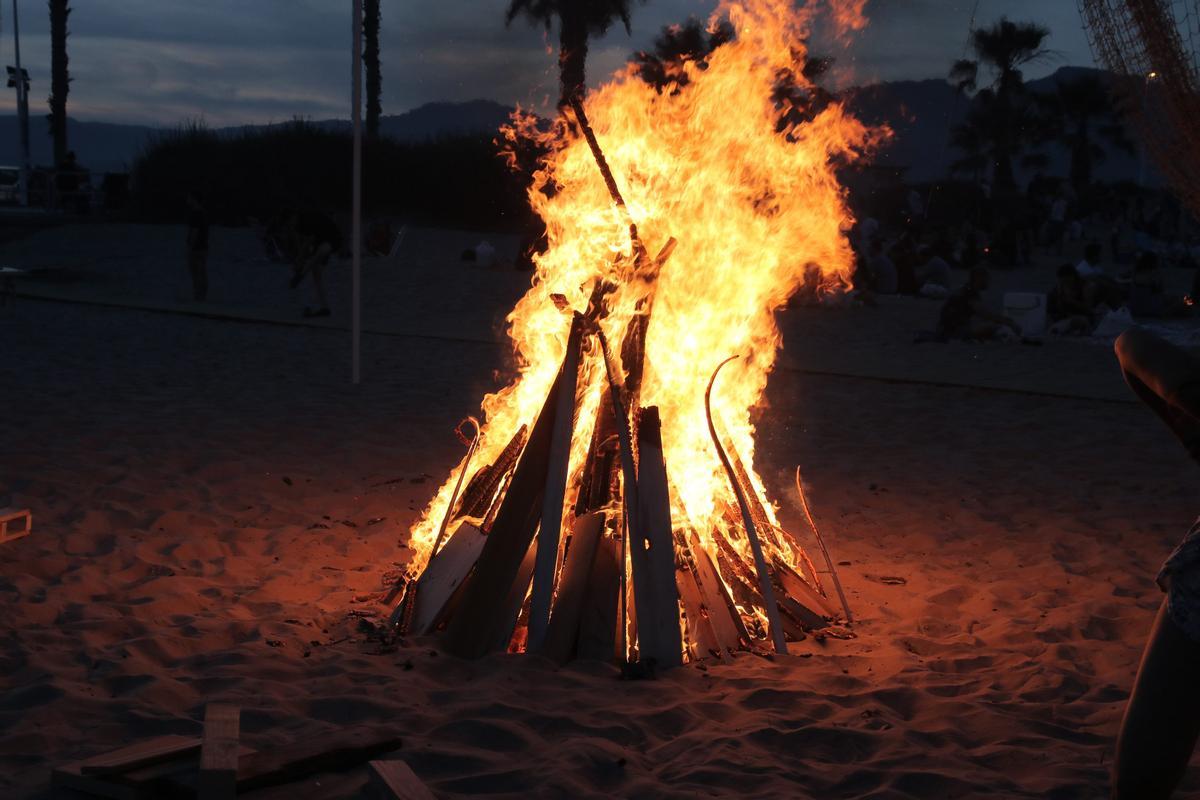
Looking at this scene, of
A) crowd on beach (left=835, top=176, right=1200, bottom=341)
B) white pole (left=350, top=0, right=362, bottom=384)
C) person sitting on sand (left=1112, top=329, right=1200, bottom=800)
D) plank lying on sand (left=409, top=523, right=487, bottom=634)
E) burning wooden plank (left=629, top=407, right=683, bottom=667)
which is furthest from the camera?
crowd on beach (left=835, top=176, right=1200, bottom=341)

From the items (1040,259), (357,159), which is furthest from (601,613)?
(1040,259)

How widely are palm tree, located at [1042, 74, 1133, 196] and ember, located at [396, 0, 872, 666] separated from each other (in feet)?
171

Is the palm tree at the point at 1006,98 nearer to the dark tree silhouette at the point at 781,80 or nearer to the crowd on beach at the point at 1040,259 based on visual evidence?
the crowd on beach at the point at 1040,259

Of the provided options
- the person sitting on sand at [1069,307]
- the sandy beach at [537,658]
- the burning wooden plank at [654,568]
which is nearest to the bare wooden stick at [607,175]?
the burning wooden plank at [654,568]

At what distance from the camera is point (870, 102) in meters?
5.61

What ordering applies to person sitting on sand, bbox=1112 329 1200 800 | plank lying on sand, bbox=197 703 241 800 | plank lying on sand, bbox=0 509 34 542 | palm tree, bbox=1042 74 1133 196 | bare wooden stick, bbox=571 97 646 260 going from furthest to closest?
palm tree, bbox=1042 74 1133 196 → plank lying on sand, bbox=0 509 34 542 → bare wooden stick, bbox=571 97 646 260 → plank lying on sand, bbox=197 703 241 800 → person sitting on sand, bbox=1112 329 1200 800

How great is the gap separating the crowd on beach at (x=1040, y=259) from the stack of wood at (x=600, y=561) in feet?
36.1

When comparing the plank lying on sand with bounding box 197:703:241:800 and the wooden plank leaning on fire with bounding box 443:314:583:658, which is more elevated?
the wooden plank leaning on fire with bounding box 443:314:583:658

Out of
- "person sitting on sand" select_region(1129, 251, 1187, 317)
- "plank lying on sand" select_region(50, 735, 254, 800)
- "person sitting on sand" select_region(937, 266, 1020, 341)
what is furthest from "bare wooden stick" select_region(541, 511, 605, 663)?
"person sitting on sand" select_region(1129, 251, 1187, 317)

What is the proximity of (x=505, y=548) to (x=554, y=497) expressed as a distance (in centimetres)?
28

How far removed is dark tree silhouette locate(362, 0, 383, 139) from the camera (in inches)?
1356

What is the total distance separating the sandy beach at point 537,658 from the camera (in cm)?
356

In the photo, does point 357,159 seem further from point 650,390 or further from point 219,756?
point 219,756

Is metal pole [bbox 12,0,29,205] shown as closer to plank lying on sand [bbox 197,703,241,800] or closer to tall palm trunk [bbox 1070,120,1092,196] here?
plank lying on sand [bbox 197,703,241,800]
